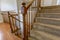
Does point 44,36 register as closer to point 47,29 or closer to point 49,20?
point 47,29

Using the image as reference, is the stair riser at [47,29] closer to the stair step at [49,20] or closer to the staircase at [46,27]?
the staircase at [46,27]

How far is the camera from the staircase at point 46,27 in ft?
7.67

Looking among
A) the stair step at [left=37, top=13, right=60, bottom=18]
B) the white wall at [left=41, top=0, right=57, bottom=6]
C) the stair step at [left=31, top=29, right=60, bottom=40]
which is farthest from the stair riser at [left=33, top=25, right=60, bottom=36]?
the white wall at [left=41, top=0, right=57, bottom=6]

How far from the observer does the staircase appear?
2339 millimetres

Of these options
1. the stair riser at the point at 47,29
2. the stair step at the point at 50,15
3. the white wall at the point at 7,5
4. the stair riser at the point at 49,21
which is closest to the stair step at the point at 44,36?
the stair riser at the point at 47,29

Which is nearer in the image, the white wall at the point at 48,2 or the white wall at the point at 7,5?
the white wall at the point at 48,2

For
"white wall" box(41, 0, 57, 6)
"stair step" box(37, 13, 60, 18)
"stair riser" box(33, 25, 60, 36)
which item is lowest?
"stair riser" box(33, 25, 60, 36)

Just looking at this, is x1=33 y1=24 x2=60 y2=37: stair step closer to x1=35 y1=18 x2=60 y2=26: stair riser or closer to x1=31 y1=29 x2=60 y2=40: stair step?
x1=31 y1=29 x2=60 y2=40: stair step

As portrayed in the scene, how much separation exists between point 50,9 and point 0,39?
239 cm

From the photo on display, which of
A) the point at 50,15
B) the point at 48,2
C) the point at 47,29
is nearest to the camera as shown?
the point at 47,29

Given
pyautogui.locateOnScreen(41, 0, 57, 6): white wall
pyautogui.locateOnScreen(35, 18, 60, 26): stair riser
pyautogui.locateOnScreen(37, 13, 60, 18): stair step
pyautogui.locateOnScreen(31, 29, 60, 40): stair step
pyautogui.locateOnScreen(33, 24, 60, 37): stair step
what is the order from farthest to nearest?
pyautogui.locateOnScreen(41, 0, 57, 6): white wall < pyautogui.locateOnScreen(37, 13, 60, 18): stair step < pyautogui.locateOnScreen(35, 18, 60, 26): stair riser < pyautogui.locateOnScreen(33, 24, 60, 37): stair step < pyautogui.locateOnScreen(31, 29, 60, 40): stair step

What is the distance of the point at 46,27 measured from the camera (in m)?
2.64

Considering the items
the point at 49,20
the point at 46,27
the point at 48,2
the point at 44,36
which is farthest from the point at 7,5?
the point at 44,36

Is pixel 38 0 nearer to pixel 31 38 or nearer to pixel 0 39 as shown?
pixel 31 38
